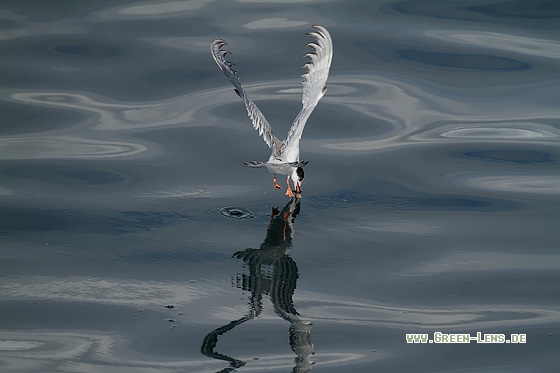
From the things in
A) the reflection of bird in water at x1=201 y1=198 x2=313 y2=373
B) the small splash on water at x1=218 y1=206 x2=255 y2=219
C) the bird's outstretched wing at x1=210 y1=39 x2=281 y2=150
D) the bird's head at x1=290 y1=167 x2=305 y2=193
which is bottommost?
the reflection of bird in water at x1=201 y1=198 x2=313 y2=373

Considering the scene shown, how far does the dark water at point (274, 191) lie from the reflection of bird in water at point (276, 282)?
2 centimetres

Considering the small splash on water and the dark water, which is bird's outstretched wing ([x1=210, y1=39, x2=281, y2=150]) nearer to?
the dark water

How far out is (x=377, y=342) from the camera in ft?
21.9

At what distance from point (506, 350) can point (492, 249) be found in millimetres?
1532

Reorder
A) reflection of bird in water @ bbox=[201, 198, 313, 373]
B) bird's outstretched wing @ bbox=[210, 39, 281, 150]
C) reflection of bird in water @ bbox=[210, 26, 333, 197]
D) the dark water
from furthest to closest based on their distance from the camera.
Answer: bird's outstretched wing @ bbox=[210, 39, 281, 150] < reflection of bird in water @ bbox=[210, 26, 333, 197] < the dark water < reflection of bird in water @ bbox=[201, 198, 313, 373]

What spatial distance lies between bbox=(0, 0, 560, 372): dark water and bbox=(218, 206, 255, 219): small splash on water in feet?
0.07

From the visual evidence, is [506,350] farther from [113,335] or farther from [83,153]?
[83,153]

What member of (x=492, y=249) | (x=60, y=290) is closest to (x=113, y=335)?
(x=60, y=290)

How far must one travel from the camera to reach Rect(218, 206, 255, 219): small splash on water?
845cm

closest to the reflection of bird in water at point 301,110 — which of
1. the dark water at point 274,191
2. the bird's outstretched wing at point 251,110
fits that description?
the bird's outstretched wing at point 251,110

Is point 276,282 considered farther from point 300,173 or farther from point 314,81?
point 314,81

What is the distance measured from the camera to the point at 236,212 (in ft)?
27.9

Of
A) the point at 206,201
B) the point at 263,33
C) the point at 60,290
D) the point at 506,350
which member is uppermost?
the point at 263,33

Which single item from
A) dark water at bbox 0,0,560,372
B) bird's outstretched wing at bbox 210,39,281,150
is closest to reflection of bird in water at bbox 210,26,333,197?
bird's outstretched wing at bbox 210,39,281,150
